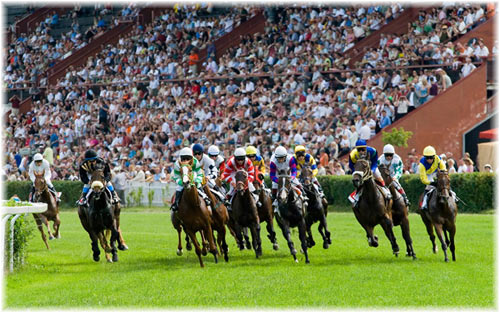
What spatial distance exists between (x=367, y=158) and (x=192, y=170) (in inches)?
121

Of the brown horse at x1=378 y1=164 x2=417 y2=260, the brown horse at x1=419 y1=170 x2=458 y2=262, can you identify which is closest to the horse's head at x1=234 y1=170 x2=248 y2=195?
the brown horse at x1=378 y1=164 x2=417 y2=260

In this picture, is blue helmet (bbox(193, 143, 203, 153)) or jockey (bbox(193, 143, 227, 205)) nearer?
jockey (bbox(193, 143, 227, 205))

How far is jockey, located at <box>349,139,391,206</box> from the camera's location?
14914 mm

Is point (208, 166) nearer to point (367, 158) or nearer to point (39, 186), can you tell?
point (367, 158)

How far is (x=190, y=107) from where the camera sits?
114 ft

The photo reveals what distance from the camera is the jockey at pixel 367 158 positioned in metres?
14.9

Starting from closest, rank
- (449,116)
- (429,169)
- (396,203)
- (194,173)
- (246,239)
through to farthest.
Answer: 1. (194,173)
2. (429,169)
3. (396,203)
4. (246,239)
5. (449,116)

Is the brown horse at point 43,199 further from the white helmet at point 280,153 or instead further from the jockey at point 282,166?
the white helmet at point 280,153

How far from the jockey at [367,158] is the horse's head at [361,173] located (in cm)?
20

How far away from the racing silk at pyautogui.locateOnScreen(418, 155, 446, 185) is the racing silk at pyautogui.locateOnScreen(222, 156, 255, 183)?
2968mm

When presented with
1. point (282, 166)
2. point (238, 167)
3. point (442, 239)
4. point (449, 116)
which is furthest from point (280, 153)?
point (449, 116)

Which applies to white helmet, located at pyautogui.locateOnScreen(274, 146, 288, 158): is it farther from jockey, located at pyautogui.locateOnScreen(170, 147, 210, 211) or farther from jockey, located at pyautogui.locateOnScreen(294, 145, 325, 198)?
jockey, located at pyautogui.locateOnScreen(170, 147, 210, 211)

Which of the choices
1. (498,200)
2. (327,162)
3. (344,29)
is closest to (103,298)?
(498,200)

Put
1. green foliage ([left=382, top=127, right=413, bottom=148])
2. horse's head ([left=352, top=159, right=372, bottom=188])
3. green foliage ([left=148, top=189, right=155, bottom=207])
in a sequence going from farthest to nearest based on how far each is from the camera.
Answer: green foliage ([left=148, top=189, right=155, bottom=207]), green foliage ([left=382, top=127, right=413, bottom=148]), horse's head ([left=352, top=159, right=372, bottom=188])
